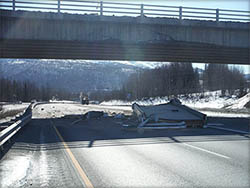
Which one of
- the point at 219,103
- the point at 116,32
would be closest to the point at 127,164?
the point at 116,32

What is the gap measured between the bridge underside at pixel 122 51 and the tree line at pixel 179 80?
3794 cm

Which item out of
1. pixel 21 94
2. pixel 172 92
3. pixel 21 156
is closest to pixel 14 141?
pixel 21 156

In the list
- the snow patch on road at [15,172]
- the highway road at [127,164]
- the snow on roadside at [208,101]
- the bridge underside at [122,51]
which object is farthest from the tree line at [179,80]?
the snow patch on road at [15,172]

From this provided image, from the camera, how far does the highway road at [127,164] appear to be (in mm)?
6516

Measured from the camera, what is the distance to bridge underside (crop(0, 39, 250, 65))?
26844mm

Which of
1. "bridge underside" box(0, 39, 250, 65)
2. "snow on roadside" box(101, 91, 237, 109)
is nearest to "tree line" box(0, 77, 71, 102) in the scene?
"snow on roadside" box(101, 91, 237, 109)

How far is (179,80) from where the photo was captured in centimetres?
9100

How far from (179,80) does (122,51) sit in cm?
6349

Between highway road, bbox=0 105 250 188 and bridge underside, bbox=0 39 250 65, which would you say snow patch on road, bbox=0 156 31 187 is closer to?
highway road, bbox=0 105 250 188

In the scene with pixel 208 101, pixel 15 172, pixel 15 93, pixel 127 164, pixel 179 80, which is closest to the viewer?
pixel 15 172

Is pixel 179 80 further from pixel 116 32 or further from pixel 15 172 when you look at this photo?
pixel 15 172

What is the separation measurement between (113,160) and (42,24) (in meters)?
19.7

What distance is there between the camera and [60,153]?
9875mm

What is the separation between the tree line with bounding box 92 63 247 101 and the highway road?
2383 inches
